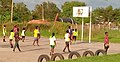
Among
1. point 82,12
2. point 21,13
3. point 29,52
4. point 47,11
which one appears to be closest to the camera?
point 29,52

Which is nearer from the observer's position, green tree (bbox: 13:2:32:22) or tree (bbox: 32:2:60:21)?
green tree (bbox: 13:2:32:22)

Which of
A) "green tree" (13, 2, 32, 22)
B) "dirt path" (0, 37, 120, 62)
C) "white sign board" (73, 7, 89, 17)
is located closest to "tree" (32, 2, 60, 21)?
"green tree" (13, 2, 32, 22)

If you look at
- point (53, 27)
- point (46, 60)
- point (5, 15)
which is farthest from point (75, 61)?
point (5, 15)

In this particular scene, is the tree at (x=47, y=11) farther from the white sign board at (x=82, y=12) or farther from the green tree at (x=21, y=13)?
the white sign board at (x=82, y=12)

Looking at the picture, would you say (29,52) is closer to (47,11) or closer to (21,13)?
(21,13)

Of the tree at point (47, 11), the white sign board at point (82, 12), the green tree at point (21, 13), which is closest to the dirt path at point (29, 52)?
the white sign board at point (82, 12)

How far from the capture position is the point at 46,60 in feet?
56.6

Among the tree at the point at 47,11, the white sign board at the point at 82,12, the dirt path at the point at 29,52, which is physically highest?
the tree at the point at 47,11

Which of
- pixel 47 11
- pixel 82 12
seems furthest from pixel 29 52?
pixel 47 11

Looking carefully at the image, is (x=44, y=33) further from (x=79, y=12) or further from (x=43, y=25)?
(x=79, y=12)

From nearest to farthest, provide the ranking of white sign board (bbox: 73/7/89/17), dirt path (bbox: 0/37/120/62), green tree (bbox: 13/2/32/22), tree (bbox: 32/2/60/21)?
1. dirt path (bbox: 0/37/120/62)
2. white sign board (bbox: 73/7/89/17)
3. green tree (bbox: 13/2/32/22)
4. tree (bbox: 32/2/60/21)

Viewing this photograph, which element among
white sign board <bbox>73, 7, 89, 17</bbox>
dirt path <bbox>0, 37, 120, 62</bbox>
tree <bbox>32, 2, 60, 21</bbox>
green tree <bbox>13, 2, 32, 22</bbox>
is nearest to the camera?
dirt path <bbox>0, 37, 120, 62</bbox>

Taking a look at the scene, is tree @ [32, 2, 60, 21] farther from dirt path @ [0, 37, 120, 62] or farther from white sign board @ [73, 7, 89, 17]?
dirt path @ [0, 37, 120, 62]

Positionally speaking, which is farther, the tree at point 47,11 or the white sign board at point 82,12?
the tree at point 47,11
